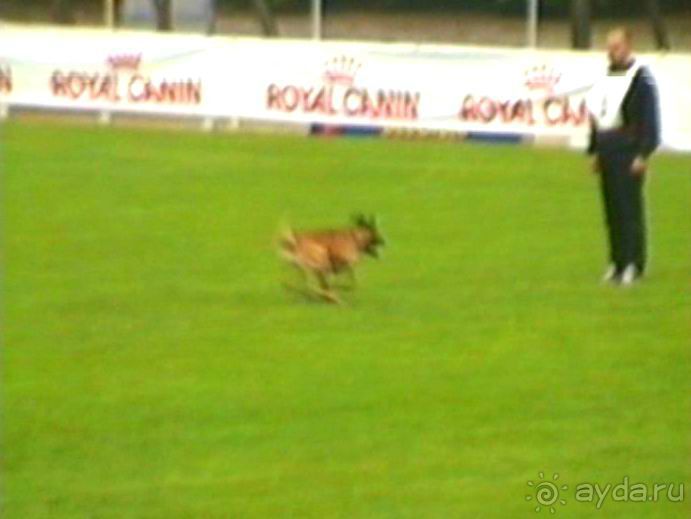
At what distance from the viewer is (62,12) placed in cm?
3303

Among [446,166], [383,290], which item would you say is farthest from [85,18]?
[383,290]

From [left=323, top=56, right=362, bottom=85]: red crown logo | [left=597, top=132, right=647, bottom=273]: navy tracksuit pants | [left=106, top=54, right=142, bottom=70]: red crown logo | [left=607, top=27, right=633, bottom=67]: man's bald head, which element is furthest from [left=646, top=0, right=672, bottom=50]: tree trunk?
[left=597, top=132, right=647, bottom=273]: navy tracksuit pants

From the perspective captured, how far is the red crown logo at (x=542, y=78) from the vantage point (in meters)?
25.6

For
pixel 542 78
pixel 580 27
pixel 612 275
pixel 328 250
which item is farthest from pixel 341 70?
pixel 328 250

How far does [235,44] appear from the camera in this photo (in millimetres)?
27828

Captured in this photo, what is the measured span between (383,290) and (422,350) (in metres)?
2.55

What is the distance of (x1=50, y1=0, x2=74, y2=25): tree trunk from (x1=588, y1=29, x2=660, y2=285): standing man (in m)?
18.5

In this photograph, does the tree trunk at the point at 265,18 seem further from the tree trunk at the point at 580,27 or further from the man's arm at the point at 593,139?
the man's arm at the point at 593,139

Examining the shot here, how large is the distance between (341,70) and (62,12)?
733cm

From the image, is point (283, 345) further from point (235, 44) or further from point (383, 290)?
point (235, 44)

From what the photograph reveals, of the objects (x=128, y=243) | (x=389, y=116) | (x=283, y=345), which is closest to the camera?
(x=283, y=345)

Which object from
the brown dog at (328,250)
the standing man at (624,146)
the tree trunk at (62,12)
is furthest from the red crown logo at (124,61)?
the brown dog at (328,250)

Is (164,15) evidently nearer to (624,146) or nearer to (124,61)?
(124,61)

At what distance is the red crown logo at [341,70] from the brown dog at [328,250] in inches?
513
